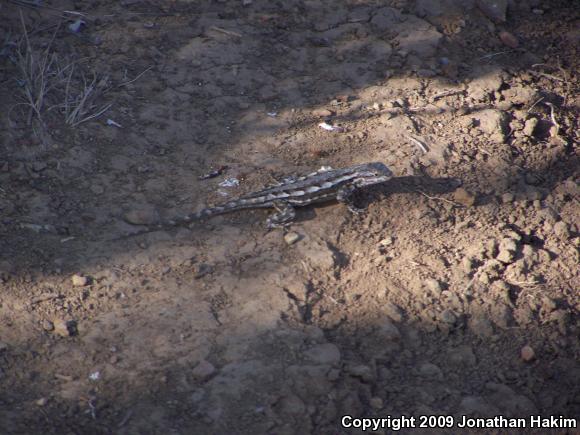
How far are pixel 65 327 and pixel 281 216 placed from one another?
92.7 inches

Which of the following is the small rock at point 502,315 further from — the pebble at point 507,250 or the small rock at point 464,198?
the small rock at point 464,198

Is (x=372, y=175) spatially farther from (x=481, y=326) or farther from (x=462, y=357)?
(x=462, y=357)

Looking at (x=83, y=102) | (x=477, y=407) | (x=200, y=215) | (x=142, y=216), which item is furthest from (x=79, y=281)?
(x=477, y=407)

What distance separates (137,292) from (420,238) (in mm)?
2803

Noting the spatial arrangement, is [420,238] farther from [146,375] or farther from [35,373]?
[35,373]

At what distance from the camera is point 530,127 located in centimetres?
819

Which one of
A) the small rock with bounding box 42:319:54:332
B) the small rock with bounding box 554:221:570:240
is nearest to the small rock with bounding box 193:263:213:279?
the small rock with bounding box 42:319:54:332

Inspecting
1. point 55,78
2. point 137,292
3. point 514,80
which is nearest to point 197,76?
point 55,78

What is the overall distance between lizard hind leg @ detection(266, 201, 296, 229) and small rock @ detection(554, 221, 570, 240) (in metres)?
2.72

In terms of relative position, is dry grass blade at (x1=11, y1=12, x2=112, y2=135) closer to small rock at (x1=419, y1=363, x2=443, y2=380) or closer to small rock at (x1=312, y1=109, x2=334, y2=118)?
small rock at (x1=312, y1=109, x2=334, y2=118)

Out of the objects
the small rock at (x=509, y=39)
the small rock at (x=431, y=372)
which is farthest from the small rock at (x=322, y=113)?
the small rock at (x=431, y=372)

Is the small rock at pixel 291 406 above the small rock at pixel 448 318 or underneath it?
underneath

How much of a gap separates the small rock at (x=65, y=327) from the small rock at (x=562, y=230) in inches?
189

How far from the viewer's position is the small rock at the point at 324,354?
19.3 feet
